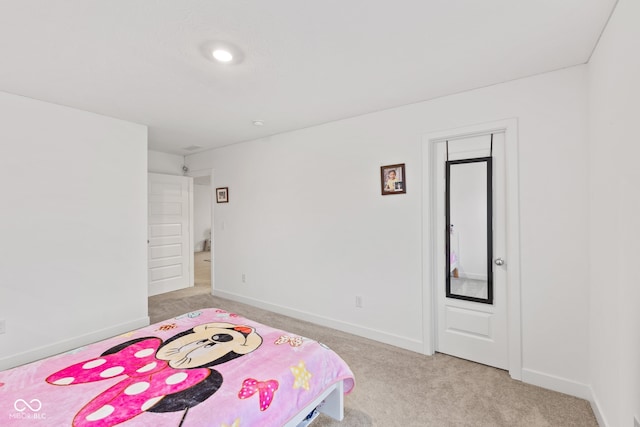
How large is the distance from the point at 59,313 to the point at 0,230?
941 millimetres

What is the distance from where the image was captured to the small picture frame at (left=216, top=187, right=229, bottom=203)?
15.5ft

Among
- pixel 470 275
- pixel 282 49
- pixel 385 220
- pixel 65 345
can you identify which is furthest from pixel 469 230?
pixel 65 345

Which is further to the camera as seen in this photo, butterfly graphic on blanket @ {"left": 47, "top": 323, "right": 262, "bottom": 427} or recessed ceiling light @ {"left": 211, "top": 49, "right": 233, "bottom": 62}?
recessed ceiling light @ {"left": 211, "top": 49, "right": 233, "bottom": 62}

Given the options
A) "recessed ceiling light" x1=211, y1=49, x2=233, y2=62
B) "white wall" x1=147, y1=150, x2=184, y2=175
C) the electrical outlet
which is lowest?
the electrical outlet

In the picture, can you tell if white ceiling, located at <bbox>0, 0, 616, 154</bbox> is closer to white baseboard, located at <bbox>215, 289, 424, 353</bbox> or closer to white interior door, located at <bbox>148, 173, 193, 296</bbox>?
white interior door, located at <bbox>148, 173, 193, 296</bbox>

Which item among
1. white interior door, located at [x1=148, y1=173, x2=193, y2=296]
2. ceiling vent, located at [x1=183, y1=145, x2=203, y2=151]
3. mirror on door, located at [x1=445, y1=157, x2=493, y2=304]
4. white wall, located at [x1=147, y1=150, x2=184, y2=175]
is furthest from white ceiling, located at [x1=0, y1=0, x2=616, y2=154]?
white interior door, located at [x1=148, y1=173, x2=193, y2=296]

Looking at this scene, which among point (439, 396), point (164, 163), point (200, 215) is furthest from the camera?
point (200, 215)

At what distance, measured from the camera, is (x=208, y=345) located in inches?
73.6

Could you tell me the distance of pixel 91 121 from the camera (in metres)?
3.19

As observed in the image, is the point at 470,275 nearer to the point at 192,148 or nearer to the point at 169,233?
the point at 192,148

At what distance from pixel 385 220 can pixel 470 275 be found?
0.95m

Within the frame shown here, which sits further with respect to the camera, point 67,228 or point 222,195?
point 222,195

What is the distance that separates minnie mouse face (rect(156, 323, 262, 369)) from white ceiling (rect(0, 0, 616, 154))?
191 centimetres

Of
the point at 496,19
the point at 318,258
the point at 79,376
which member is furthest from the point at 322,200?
→ the point at 79,376
